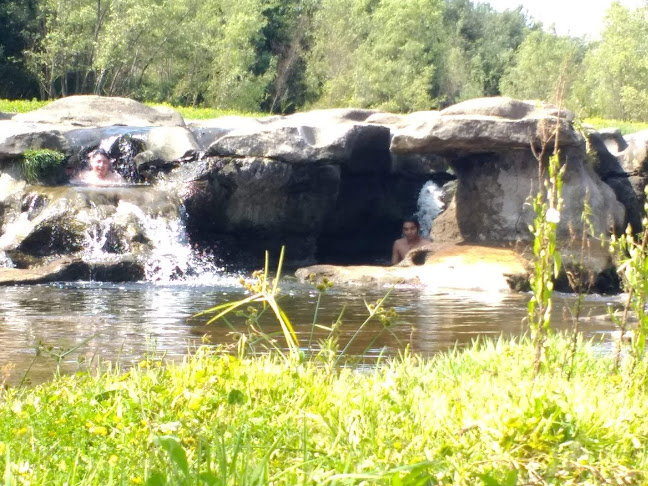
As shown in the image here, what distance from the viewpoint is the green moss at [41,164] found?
13.2m

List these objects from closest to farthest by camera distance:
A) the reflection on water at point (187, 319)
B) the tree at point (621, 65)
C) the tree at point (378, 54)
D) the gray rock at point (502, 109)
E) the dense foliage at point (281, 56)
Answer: the reflection on water at point (187, 319) → the gray rock at point (502, 109) → the dense foliage at point (281, 56) → the tree at point (378, 54) → the tree at point (621, 65)

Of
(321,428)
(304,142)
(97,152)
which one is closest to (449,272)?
(304,142)

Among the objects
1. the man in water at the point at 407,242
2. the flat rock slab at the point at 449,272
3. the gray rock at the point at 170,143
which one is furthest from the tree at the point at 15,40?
the flat rock slab at the point at 449,272

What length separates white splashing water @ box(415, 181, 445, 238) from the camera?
1664cm

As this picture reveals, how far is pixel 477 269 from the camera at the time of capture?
1148cm

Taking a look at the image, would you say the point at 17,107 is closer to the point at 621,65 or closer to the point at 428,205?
the point at 428,205

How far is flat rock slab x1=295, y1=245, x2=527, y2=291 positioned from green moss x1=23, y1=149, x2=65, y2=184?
3.99m

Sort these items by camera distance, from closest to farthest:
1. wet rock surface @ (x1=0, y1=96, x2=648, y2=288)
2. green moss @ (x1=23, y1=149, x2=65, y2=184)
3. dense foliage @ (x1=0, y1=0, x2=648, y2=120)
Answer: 1. wet rock surface @ (x1=0, y1=96, x2=648, y2=288)
2. green moss @ (x1=23, y1=149, x2=65, y2=184)
3. dense foliage @ (x1=0, y1=0, x2=648, y2=120)

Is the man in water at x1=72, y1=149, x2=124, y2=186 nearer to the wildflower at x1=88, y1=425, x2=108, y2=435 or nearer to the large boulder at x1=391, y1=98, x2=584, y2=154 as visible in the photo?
the large boulder at x1=391, y1=98, x2=584, y2=154

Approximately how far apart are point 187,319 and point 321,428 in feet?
15.8

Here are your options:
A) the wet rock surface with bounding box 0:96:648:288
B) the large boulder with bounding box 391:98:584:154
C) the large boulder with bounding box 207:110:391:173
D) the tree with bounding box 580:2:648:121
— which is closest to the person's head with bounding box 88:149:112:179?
the wet rock surface with bounding box 0:96:648:288

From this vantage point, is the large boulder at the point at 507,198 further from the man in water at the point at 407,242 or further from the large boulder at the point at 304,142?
the large boulder at the point at 304,142

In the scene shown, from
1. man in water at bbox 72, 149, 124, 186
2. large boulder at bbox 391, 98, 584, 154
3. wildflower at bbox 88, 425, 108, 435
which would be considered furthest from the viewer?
man in water at bbox 72, 149, 124, 186

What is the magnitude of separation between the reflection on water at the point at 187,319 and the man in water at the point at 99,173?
132 inches
